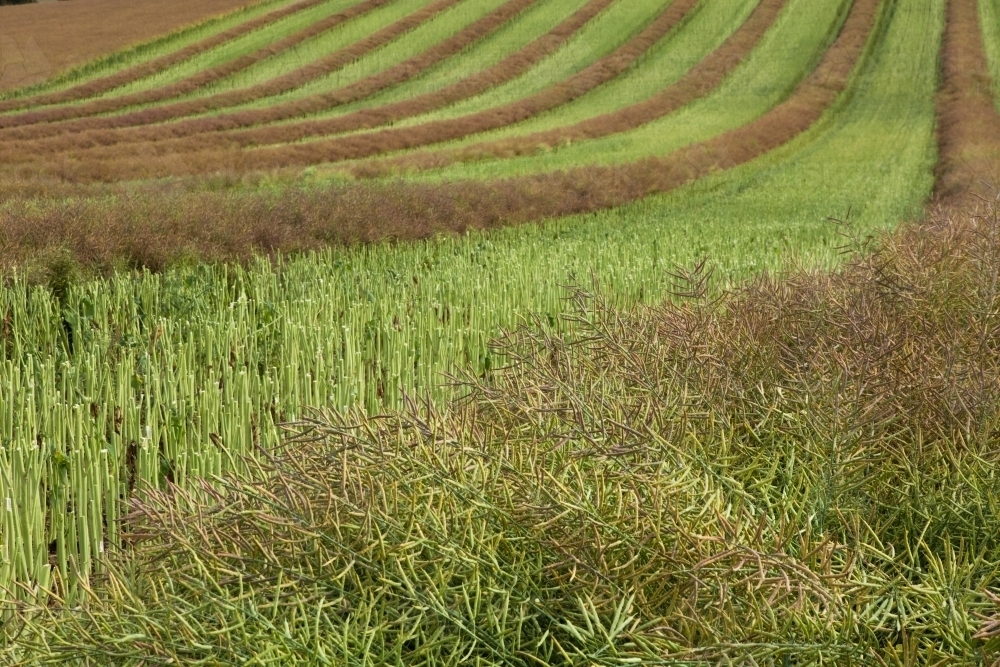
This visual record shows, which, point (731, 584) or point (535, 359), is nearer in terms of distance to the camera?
point (731, 584)

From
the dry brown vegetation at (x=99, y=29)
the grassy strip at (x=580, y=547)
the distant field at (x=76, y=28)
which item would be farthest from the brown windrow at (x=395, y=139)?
the grassy strip at (x=580, y=547)

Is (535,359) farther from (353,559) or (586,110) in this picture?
(586,110)

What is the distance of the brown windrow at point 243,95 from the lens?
23062 mm

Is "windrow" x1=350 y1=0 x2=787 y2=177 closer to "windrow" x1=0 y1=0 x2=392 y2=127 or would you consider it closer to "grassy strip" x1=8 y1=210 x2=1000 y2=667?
"windrow" x1=0 y1=0 x2=392 y2=127

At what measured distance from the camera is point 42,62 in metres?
31.1

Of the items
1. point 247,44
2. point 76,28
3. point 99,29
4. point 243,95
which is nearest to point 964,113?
point 243,95

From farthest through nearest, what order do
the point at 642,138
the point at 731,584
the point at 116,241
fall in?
the point at 642,138 < the point at 116,241 < the point at 731,584

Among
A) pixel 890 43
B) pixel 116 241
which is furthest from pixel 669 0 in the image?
pixel 116 241

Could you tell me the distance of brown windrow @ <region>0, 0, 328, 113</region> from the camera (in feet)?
91.7

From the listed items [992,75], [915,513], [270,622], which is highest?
[270,622]

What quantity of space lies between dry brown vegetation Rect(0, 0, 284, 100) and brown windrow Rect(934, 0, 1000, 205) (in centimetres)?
2243

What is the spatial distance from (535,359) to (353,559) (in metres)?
0.74

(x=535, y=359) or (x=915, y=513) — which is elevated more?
(x=535, y=359)

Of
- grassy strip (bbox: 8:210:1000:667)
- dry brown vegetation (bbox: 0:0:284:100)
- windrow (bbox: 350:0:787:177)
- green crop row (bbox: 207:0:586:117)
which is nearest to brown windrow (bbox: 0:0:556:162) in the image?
green crop row (bbox: 207:0:586:117)
